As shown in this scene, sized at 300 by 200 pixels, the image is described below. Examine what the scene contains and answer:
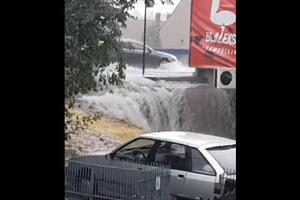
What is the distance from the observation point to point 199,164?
357 cm

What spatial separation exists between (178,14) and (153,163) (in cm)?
107

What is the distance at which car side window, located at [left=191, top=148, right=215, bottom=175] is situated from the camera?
3540 mm

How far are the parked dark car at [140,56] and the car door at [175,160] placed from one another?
58cm

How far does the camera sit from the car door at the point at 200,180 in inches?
137

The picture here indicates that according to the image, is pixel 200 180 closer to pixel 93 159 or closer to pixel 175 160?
pixel 175 160

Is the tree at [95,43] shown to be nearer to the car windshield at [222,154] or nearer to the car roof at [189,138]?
the car roof at [189,138]

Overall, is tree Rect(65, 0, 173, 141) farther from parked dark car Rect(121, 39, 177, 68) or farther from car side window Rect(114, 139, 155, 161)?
car side window Rect(114, 139, 155, 161)

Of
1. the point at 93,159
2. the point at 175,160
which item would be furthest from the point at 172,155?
the point at 93,159

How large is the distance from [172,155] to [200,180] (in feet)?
0.91

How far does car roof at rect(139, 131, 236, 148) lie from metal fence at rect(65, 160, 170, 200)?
0.22 m

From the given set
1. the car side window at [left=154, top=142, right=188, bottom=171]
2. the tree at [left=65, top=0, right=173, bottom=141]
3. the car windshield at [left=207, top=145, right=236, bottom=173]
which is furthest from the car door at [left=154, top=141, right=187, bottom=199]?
the tree at [left=65, top=0, right=173, bottom=141]

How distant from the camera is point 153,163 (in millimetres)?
3607
